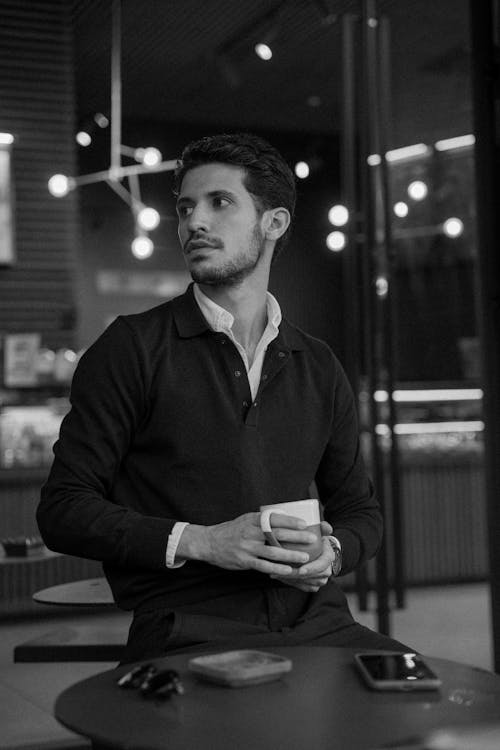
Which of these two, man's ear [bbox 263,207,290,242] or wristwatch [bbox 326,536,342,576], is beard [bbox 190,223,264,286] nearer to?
man's ear [bbox 263,207,290,242]

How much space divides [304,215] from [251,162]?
8.01 m

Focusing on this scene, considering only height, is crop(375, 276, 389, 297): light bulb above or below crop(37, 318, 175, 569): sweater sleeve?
above

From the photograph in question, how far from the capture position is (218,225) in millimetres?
1928

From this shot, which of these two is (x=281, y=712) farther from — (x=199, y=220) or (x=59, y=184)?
(x=59, y=184)

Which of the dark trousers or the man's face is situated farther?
the man's face

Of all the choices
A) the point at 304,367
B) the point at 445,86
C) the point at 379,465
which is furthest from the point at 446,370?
the point at 304,367

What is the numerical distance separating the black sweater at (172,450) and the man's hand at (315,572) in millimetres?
102

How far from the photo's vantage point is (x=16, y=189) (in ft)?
21.2

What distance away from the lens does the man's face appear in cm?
190

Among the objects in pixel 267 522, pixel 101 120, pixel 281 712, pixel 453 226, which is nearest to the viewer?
pixel 281 712

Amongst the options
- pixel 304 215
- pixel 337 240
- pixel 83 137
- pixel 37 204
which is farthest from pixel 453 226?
pixel 83 137

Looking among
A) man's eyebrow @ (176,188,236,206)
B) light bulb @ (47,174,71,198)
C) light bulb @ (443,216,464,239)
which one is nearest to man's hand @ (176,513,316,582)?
man's eyebrow @ (176,188,236,206)

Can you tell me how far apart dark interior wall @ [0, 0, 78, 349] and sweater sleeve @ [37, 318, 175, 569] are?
4540mm

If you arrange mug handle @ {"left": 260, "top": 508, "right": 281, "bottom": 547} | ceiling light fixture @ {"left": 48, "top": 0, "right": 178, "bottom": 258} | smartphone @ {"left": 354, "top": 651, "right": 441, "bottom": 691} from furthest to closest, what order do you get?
ceiling light fixture @ {"left": 48, "top": 0, "right": 178, "bottom": 258}
mug handle @ {"left": 260, "top": 508, "right": 281, "bottom": 547}
smartphone @ {"left": 354, "top": 651, "right": 441, "bottom": 691}
